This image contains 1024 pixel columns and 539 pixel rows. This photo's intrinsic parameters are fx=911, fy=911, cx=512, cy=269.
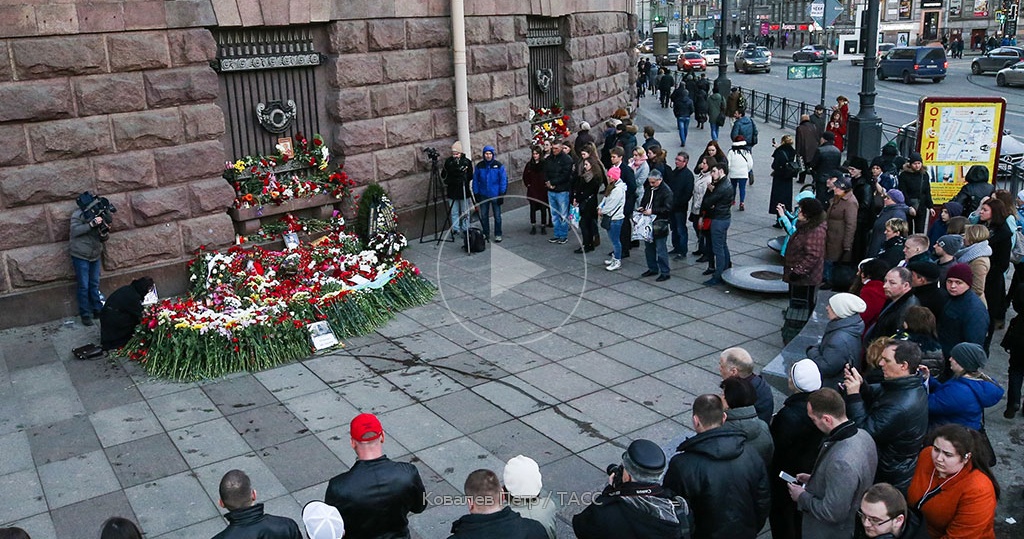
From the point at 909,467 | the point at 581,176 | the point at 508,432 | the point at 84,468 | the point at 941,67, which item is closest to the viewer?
the point at 909,467

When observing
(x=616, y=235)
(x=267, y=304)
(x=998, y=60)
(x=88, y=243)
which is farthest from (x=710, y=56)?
(x=88, y=243)

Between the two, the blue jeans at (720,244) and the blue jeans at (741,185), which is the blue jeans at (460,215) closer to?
the blue jeans at (720,244)

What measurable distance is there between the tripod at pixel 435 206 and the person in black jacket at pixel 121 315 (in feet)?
18.6

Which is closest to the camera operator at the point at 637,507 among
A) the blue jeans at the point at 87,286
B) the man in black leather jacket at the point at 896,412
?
the man in black leather jacket at the point at 896,412

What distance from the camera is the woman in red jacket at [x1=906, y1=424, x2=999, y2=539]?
5125 millimetres

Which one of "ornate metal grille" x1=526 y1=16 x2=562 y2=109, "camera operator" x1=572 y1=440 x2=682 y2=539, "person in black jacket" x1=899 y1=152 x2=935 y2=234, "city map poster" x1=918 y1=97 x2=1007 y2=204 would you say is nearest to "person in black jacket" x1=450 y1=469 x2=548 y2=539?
"camera operator" x1=572 y1=440 x2=682 y2=539

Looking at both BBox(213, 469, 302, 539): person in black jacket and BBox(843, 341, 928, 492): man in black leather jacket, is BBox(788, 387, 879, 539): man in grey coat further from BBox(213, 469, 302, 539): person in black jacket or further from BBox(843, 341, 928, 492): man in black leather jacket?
BBox(213, 469, 302, 539): person in black jacket

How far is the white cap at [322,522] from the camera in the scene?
4.66 metres

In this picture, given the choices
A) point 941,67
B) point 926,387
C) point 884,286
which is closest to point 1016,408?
point 884,286

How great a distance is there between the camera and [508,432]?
838 cm

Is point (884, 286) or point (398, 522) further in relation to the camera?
point (884, 286)

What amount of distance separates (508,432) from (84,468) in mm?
3693

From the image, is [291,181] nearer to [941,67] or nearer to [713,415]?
[713,415]

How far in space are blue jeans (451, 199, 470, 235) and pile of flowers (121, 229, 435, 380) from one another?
2.29 meters
